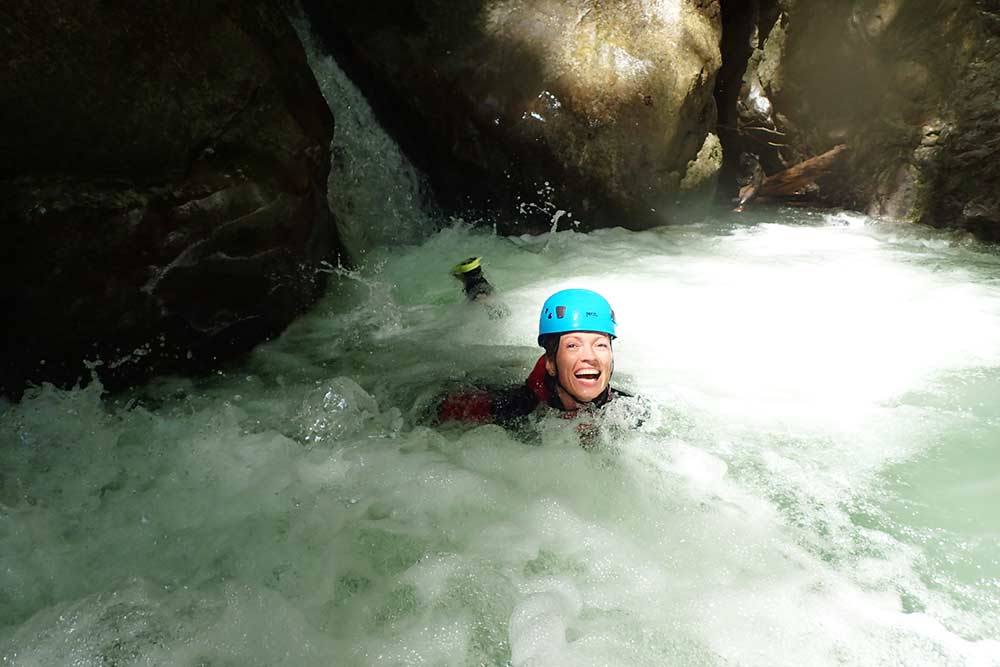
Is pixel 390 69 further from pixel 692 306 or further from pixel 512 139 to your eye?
pixel 692 306

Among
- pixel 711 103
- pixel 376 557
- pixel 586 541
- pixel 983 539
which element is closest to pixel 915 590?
pixel 983 539

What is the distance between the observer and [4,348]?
10.3 ft

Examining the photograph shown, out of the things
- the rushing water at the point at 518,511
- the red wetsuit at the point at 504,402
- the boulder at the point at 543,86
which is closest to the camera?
the rushing water at the point at 518,511

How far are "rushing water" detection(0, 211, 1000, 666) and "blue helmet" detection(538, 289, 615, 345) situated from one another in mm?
482

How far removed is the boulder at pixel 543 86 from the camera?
6184mm

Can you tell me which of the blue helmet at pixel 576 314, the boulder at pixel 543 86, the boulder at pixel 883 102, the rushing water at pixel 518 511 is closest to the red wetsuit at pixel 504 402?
the rushing water at pixel 518 511

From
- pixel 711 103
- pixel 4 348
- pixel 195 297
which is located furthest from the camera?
pixel 711 103

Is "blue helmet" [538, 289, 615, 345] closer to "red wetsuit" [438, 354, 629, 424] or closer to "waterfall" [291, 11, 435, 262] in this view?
"red wetsuit" [438, 354, 629, 424]

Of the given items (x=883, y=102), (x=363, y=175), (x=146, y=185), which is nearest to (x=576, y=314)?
(x=146, y=185)

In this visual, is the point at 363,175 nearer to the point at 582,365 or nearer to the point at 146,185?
the point at 146,185

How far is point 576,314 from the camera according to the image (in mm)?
3002

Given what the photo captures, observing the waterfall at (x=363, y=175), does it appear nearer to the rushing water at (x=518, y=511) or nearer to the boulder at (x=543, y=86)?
the boulder at (x=543, y=86)

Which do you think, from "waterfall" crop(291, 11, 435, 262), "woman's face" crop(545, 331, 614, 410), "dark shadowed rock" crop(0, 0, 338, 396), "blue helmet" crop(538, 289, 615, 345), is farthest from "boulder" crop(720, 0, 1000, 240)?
"dark shadowed rock" crop(0, 0, 338, 396)

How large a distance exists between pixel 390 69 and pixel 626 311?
12.2 ft
